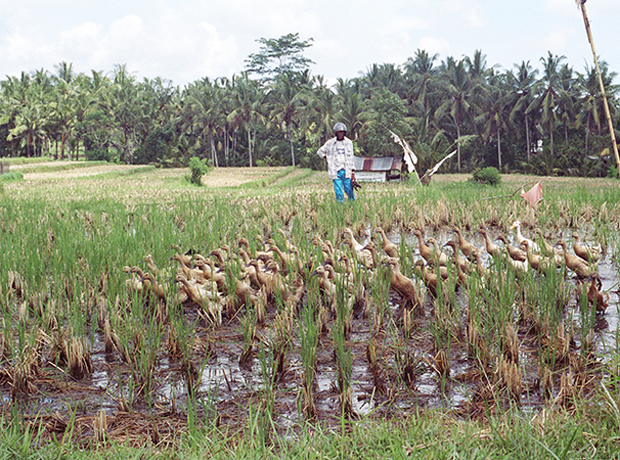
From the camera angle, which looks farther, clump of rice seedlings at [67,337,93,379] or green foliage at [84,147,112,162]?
green foliage at [84,147,112,162]

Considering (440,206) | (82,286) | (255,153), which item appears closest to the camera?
(82,286)

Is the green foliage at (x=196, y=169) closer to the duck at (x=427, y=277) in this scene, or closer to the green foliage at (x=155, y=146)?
the duck at (x=427, y=277)

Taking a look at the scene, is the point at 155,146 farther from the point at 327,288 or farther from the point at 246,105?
the point at 327,288

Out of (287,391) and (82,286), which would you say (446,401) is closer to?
(287,391)

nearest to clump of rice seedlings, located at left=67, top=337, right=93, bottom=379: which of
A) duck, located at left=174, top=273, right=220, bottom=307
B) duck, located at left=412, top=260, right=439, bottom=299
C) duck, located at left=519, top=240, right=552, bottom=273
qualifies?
duck, located at left=174, top=273, right=220, bottom=307

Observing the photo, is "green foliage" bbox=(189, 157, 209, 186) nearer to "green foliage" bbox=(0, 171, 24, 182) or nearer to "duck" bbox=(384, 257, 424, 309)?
"green foliage" bbox=(0, 171, 24, 182)

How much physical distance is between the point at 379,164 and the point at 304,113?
18.7 m

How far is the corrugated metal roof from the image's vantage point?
64.1 feet

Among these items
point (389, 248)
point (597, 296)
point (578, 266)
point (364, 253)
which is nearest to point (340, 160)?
point (389, 248)

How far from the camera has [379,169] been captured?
64.7ft

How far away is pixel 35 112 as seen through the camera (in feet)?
132

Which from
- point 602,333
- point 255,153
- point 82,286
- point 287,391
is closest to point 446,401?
point 287,391

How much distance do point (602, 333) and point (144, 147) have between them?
45108mm

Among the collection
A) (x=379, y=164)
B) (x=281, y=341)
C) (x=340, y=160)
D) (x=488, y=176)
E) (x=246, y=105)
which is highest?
(x=246, y=105)
